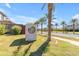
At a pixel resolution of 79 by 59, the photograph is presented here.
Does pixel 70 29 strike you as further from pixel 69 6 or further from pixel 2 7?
pixel 2 7

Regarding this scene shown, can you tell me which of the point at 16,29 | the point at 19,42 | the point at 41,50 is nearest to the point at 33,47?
A: the point at 41,50

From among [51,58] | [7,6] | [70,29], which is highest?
[7,6]

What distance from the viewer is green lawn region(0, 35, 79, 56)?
24.0 feet

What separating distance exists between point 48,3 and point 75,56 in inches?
44.1

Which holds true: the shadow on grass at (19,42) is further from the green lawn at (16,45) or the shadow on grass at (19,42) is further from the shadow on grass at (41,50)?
the shadow on grass at (41,50)

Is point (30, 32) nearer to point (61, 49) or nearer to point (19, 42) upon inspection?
point (19, 42)

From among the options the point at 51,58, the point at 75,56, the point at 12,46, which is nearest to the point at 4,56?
the point at 12,46

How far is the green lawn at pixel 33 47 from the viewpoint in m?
7.32

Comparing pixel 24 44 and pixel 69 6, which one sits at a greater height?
pixel 69 6

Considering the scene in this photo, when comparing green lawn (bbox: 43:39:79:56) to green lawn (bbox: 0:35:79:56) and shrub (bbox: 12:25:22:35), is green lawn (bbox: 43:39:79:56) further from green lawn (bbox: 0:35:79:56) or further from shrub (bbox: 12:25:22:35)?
shrub (bbox: 12:25:22:35)

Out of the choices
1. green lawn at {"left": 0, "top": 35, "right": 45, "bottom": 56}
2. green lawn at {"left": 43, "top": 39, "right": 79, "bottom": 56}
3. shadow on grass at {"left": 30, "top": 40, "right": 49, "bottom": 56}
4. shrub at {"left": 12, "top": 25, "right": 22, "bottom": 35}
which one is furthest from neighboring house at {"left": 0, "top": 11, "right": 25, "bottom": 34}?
green lawn at {"left": 43, "top": 39, "right": 79, "bottom": 56}

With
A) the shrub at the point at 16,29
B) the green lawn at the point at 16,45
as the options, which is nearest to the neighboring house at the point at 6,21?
the shrub at the point at 16,29

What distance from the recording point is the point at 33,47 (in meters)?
7.41

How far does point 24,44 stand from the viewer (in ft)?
24.5
